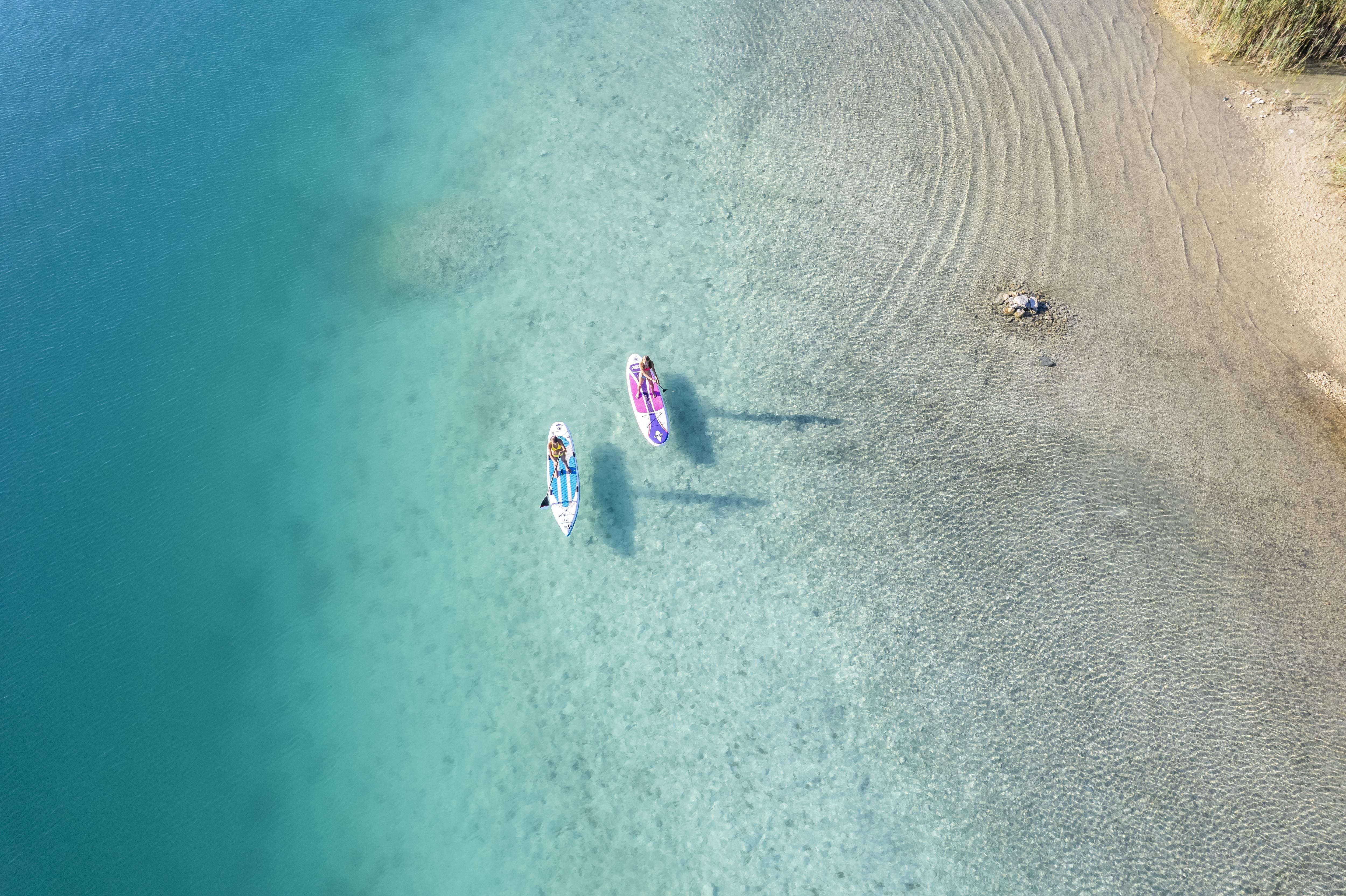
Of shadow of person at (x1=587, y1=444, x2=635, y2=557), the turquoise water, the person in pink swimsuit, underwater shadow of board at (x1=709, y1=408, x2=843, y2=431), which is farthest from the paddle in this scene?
underwater shadow of board at (x1=709, y1=408, x2=843, y2=431)

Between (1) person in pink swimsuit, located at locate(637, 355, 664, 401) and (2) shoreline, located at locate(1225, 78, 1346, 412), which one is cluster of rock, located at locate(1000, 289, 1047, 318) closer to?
(2) shoreline, located at locate(1225, 78, 1346, 412)

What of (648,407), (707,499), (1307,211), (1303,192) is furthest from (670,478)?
(1303,192)

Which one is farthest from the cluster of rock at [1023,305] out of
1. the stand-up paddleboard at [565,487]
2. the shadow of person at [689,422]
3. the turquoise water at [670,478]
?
the stand-up paddleboard at [565,487]

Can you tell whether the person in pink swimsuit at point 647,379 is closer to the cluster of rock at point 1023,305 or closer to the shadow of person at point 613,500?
the shadow of person at point 613,500

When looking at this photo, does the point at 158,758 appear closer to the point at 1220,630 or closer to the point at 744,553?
the point at 744,553

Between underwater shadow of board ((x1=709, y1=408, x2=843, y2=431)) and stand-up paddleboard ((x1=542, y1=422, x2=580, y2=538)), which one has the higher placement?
underwater shadow of board ((x1=709, y1=408, x2=843, y2=431))
